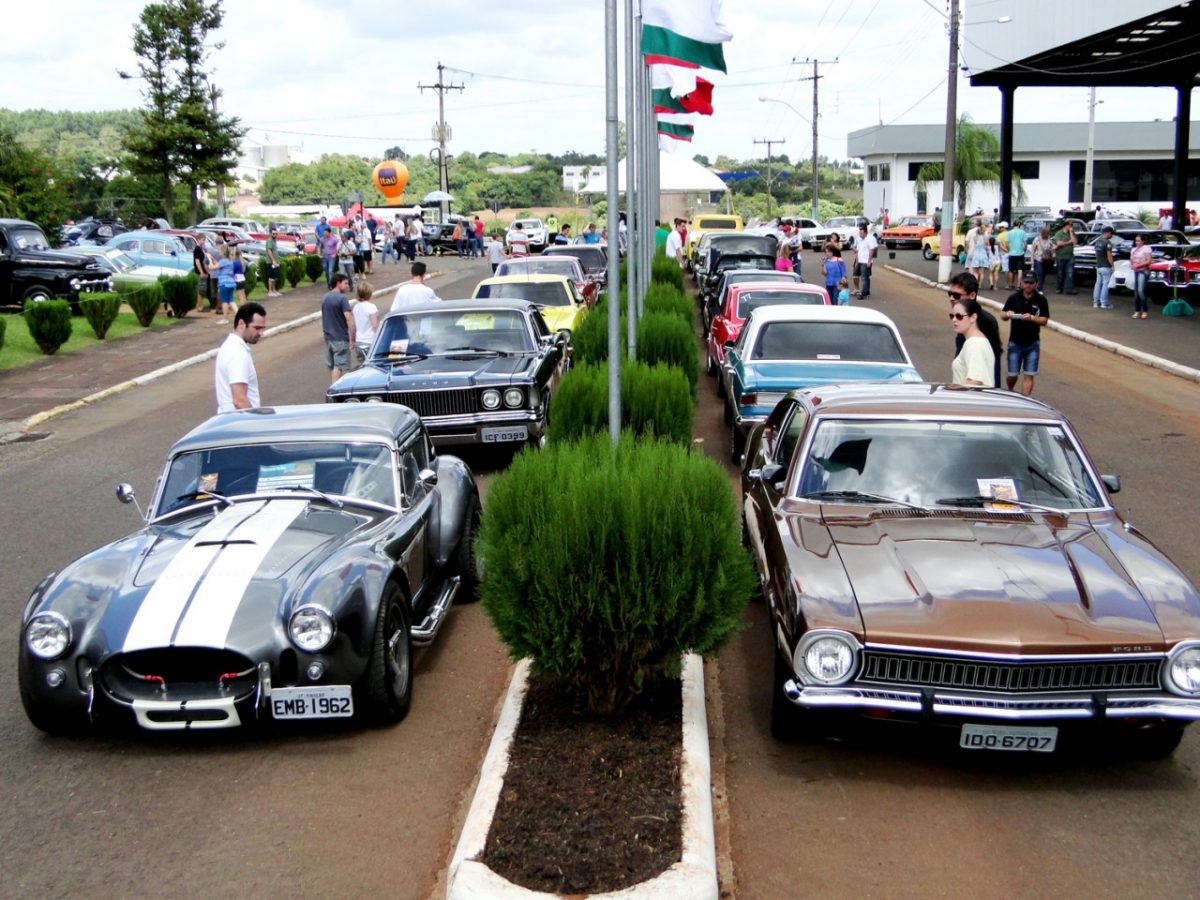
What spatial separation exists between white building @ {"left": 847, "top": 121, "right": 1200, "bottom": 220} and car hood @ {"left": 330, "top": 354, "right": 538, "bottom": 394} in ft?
201

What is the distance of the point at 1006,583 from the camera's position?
18.6ft

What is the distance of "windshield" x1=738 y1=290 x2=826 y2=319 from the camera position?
17.4 m

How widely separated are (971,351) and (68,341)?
18354 mm

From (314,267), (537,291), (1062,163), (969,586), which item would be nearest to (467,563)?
(969,586)

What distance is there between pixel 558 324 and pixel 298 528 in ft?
36.0

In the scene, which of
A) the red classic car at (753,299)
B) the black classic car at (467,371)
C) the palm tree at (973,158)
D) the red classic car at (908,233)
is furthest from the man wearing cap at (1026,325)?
the palm tree at (973,158)

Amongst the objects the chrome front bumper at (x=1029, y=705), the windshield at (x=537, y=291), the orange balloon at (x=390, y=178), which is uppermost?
the orange balloon at (x=390, y=178)

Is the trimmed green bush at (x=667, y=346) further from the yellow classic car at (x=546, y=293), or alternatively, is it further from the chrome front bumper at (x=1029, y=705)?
the chrome front bumper at (x=1029, y=705)

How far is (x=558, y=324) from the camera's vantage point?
17.5 metres

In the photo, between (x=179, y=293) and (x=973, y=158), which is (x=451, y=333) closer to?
(x=179, y=293)

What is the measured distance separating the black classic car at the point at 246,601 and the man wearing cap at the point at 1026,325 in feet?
26.5

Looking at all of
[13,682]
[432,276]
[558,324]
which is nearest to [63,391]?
[558,324]

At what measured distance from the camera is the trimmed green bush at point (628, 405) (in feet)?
33.6

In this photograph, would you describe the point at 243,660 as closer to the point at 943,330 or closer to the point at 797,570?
the point at 797,570
